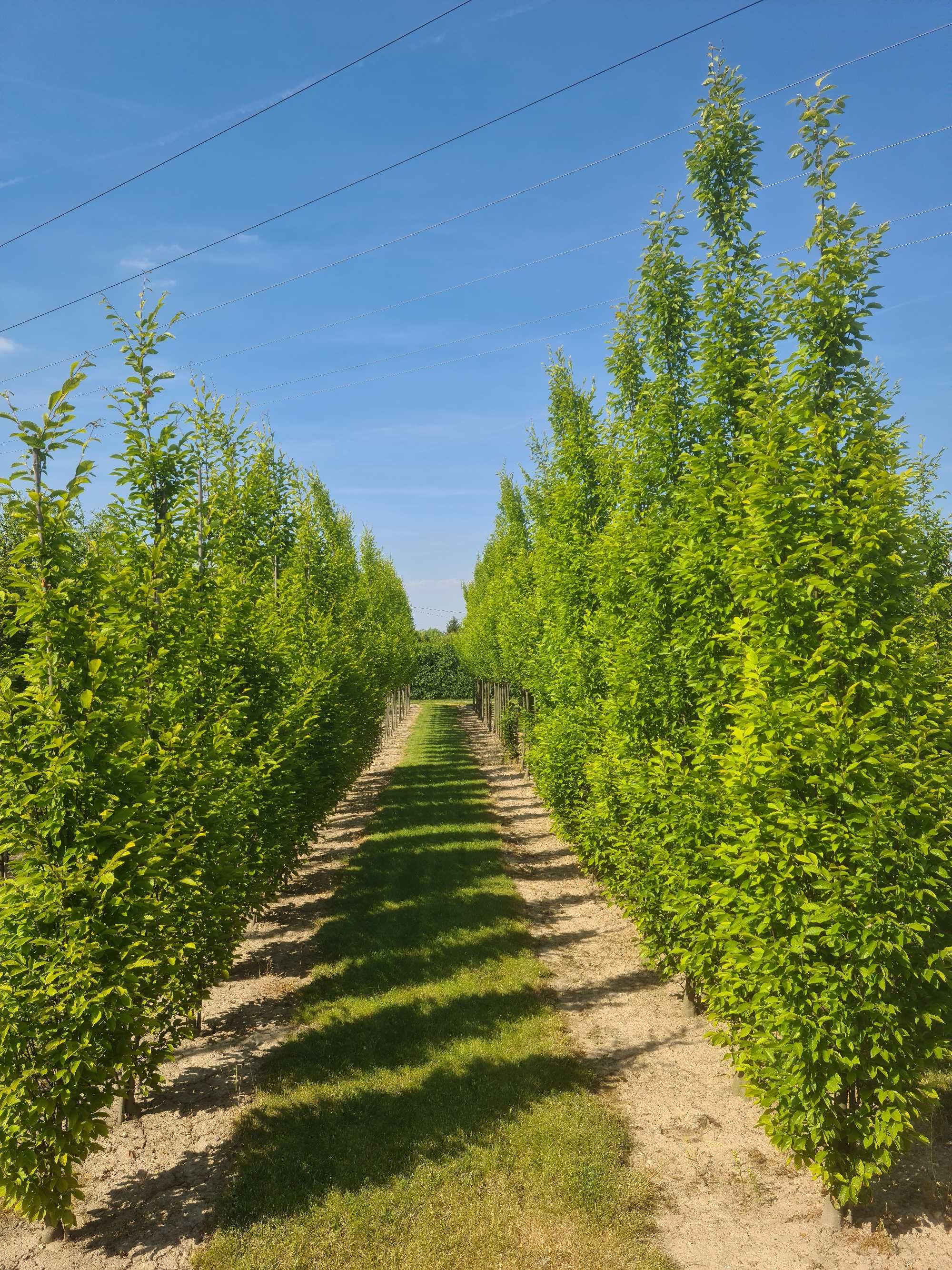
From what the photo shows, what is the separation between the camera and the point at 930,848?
439cm

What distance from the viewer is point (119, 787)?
5.14 metres

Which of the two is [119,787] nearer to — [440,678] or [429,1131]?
[429,1131]

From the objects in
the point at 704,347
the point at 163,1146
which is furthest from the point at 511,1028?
the point at 704,347

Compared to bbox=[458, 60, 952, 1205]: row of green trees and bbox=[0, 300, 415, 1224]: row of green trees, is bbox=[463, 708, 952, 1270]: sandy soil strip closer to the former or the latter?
bbox=[458, 60, 952, 1205]: row of green trees

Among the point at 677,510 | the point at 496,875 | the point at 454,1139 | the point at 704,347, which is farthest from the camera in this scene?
the point at 496,875

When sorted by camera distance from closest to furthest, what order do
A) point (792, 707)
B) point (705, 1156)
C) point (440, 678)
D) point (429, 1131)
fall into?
point (792, 707), point (705, 1156), point (429, 1131), point (440, 678)

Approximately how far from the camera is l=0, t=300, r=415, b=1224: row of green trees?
15.0 ft

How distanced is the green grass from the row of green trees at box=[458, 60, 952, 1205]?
1537mm

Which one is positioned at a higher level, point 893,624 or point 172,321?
point 172,321

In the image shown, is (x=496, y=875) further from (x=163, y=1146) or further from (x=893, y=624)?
(x=893, y=624)

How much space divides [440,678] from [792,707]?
6673 centimetres

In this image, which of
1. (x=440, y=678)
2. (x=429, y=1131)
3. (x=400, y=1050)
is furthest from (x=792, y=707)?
(x=440, y=678)

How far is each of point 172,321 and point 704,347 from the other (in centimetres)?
550

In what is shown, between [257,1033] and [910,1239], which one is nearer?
[910,1239]
